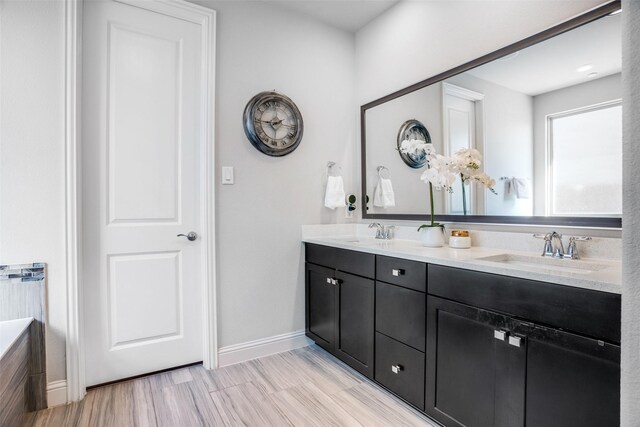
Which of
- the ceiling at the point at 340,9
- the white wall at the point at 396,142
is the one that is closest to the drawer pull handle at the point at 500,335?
the white wall at the point at 396,142

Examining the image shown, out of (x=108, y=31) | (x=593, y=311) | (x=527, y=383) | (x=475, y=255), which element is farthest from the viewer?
(x=108, y=31)

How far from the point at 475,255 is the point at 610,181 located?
2.04 ft

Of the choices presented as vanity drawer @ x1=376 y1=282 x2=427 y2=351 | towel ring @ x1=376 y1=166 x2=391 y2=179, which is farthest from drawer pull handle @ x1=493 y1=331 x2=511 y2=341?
towel ring @ x1=376 y1=166 x2=391 y2=179

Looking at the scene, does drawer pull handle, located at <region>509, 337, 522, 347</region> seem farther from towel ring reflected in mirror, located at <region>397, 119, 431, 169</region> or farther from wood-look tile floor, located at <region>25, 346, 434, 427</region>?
towel ring reflected in mirror, located at <region>397, 119, 431, 169</region>

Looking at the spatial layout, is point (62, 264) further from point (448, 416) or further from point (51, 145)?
point (448, 416)

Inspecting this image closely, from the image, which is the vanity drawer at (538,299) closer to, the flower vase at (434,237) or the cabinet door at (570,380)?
the cabinet door at (570,380)

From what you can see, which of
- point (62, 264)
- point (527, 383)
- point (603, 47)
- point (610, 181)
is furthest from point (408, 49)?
point (62, 264)

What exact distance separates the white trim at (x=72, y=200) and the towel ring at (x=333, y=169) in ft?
5.35

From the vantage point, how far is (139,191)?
80.1 inches

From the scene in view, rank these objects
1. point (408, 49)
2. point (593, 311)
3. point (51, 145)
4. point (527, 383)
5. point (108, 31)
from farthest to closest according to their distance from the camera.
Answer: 1. point (408, 49)
2. point (108, 31)
3. point (51, 145)
4. point (527, 383)
5. point (593, 311)

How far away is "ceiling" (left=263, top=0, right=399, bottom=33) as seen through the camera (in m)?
2.42

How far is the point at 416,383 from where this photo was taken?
1.66 m

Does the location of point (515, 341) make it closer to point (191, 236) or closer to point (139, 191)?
point (191, 236)

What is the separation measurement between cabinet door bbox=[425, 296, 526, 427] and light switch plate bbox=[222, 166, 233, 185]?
1449mm
